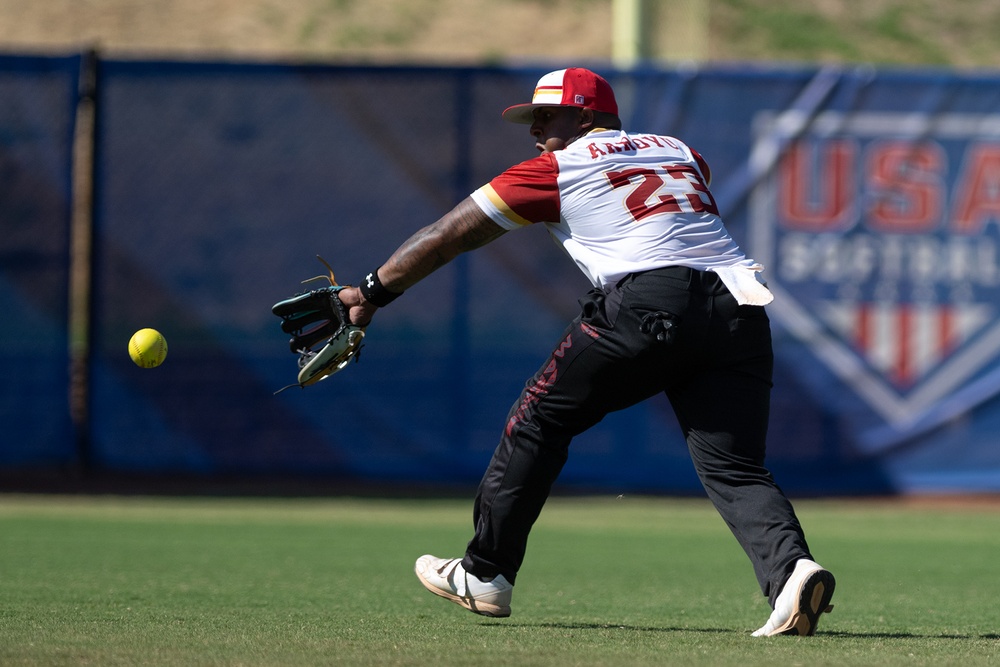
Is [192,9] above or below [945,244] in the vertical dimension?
above

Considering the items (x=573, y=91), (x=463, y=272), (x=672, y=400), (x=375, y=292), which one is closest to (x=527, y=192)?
(x=573, y=91)

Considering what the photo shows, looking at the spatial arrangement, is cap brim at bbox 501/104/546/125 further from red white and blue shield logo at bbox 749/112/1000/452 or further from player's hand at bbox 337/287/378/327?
red white and blue shield logo at bbox 749/112/1000/452

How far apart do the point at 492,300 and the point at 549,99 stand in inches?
236

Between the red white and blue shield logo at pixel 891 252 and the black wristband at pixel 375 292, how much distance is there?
633 cm

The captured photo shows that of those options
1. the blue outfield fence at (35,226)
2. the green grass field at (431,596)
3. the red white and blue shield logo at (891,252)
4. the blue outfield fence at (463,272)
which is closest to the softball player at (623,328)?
the green grass field at (431,596)

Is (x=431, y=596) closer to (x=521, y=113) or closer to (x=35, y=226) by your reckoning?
(x=521, y=113)

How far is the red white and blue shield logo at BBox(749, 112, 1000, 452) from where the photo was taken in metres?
10.6

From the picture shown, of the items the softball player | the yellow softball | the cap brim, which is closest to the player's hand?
the softball player

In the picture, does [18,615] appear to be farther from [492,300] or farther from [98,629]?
[492,300]

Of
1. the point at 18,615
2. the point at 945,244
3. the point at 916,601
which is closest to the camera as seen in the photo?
the point at 18,615

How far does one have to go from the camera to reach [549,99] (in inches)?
189

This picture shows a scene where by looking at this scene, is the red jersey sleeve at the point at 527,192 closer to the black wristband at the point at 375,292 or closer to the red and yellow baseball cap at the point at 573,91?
the red and yellow baseball cap at the point at 573,91

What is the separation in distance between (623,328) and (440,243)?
0.68 metres

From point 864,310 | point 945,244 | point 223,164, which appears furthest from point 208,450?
point 945,244
